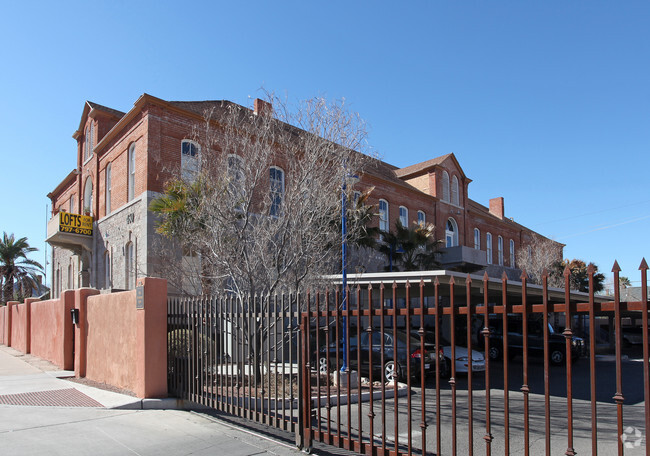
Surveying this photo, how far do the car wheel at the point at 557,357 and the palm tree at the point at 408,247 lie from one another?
731 cm

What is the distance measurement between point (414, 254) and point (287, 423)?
21.5 meters

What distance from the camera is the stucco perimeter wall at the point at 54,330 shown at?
14.3m

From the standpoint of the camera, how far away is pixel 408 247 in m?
25.1

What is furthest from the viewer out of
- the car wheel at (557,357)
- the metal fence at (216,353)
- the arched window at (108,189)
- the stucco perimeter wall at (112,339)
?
the arched window at (108,189)

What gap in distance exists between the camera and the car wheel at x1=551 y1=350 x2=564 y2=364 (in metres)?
20.0

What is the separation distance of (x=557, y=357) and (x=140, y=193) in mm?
17505

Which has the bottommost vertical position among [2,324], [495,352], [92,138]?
[495,352]

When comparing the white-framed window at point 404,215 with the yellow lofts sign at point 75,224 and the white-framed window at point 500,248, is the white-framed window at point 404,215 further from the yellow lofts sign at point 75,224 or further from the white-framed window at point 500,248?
the yellow lofts sign at point 75,224

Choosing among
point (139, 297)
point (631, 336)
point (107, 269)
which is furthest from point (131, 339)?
point (631, 336)

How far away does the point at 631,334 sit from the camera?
29.9m

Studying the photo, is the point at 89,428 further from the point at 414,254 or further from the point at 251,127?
the point at 414,254

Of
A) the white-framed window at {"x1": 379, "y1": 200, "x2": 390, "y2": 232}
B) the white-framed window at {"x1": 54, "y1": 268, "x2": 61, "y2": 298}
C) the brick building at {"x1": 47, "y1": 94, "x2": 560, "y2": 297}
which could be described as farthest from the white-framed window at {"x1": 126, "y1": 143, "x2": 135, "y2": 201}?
the white-framed window at {"x1": 379, "y1": 200, "x2": 390, "y2": 232}

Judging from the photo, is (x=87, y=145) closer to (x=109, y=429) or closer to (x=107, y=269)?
(x=107, y=269)

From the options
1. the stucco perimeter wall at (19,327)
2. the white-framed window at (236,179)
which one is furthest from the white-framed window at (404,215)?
the white-framed window at (236,179)
